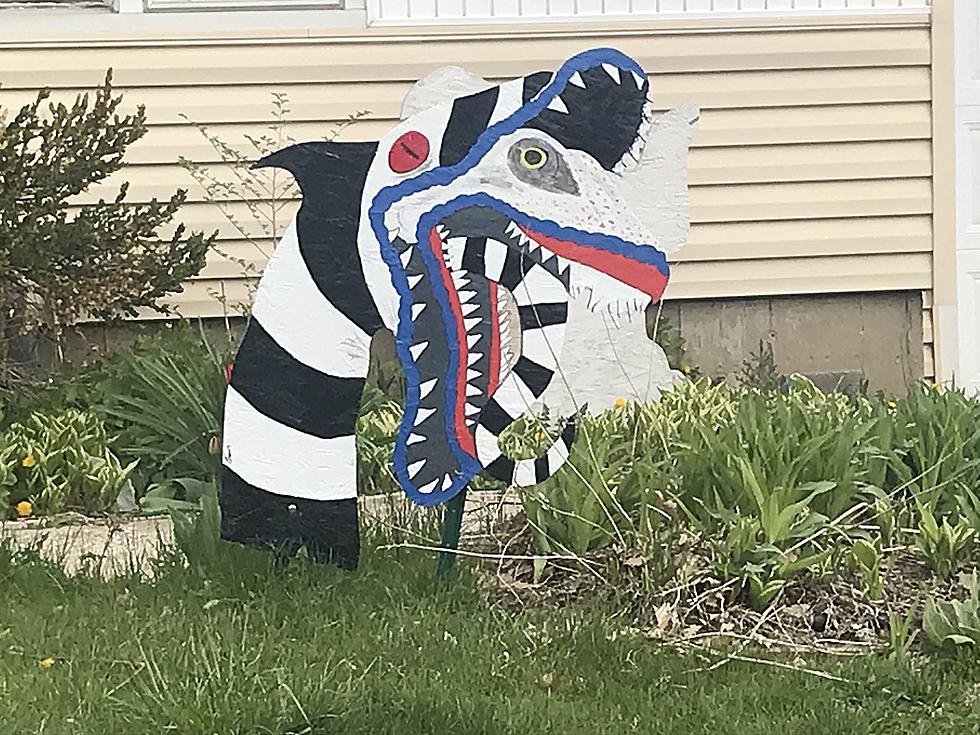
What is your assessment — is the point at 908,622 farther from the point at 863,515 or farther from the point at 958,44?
the point at 958,44

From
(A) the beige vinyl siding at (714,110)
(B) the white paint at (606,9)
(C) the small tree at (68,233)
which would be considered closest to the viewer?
(C) the small tree at (68,233)

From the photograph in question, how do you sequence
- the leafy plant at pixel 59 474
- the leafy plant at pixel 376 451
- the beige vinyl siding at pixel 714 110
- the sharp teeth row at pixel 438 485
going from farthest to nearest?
the beige vinyl siding at pixel 714 110 < the leafy plant at pixel 59 474 < the leafy plant at pixel 376 451 < the sharp teeth row at pixel 438 485

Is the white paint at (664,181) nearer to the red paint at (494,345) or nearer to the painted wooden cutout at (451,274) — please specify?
the painted wooden cutout at (451,274)

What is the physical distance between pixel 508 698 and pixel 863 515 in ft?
5.51

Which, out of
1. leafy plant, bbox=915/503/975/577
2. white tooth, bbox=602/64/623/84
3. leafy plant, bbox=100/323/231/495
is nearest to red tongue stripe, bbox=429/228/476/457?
white tooth, bbox=602/64/623/84

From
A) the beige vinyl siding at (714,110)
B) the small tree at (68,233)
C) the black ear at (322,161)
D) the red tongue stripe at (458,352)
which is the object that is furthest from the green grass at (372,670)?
the beige vinyl siding at (714,110)

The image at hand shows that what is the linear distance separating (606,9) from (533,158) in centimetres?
358

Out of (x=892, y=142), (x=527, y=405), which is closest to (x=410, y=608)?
(x=527, y=405)

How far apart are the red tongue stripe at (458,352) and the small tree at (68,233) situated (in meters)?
2.56

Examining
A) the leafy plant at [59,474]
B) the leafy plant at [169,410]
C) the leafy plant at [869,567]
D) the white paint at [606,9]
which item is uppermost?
the white paint at [606,9]

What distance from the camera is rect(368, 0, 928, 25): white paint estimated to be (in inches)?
282

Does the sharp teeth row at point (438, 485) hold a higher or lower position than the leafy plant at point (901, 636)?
higher

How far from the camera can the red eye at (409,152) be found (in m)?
3.99

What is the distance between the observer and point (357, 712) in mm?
2926
